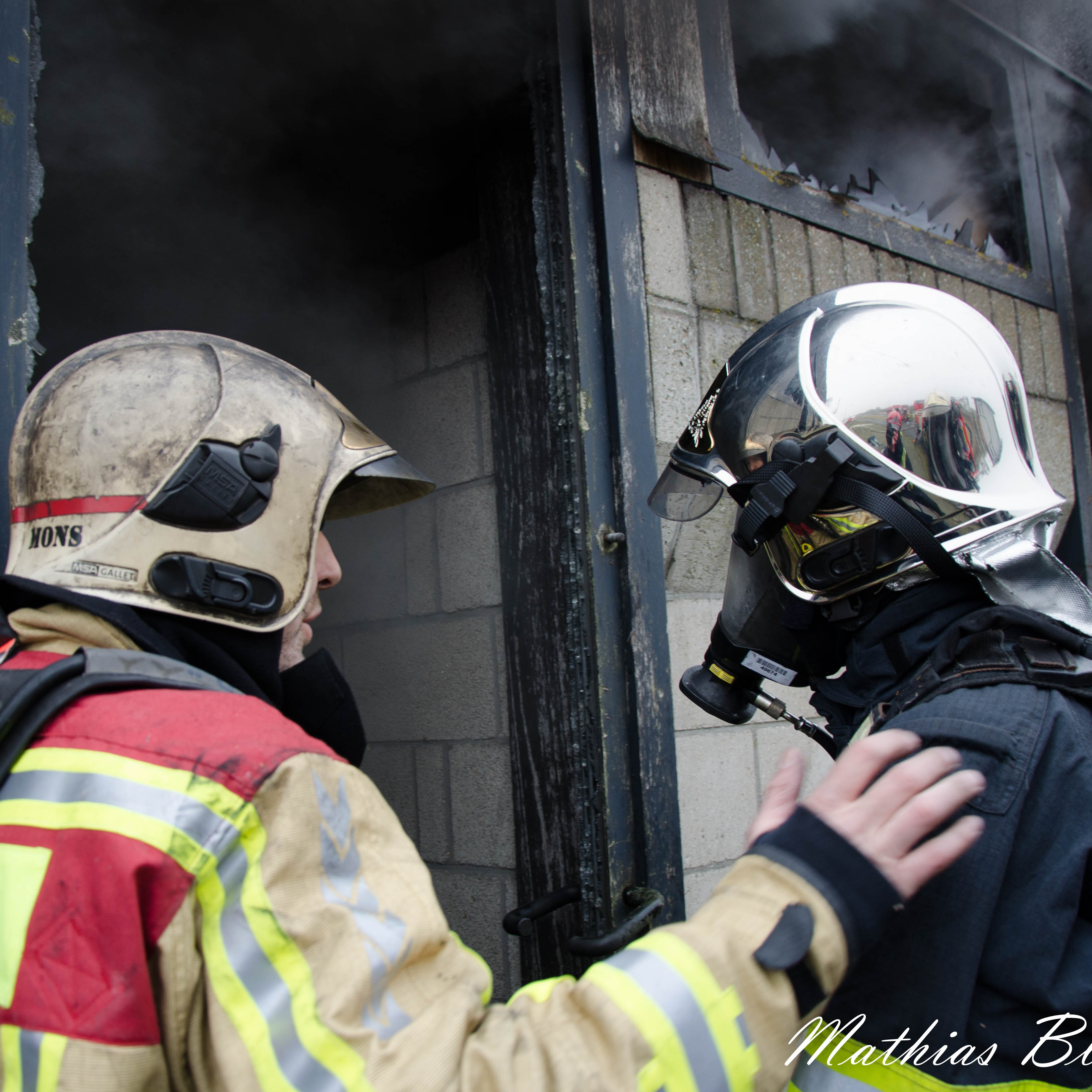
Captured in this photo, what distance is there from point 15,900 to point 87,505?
60cm

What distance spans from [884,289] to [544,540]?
123 cm

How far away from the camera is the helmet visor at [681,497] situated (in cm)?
201

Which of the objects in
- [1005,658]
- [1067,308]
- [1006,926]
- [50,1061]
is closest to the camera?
[50,1061]

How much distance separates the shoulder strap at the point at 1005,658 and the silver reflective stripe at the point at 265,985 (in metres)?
0.90

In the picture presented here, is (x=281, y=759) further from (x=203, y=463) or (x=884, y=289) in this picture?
(x=884, y=289)

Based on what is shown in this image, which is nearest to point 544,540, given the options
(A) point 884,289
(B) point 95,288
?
(A) point 884,289

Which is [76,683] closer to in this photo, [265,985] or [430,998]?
[265,985]

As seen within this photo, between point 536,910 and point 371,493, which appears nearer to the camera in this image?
point 371,493

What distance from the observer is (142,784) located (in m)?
0.88

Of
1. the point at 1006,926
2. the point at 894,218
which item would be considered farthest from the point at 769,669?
the point at 894,218

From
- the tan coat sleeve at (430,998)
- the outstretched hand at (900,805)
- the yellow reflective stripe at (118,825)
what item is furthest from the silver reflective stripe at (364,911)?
the outstretched hand at (900,805)

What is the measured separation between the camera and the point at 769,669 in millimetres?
1777

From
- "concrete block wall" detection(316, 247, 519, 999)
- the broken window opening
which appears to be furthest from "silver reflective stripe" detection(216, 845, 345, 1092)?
the broken window opening

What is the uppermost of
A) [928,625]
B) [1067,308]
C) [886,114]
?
[886,114]
